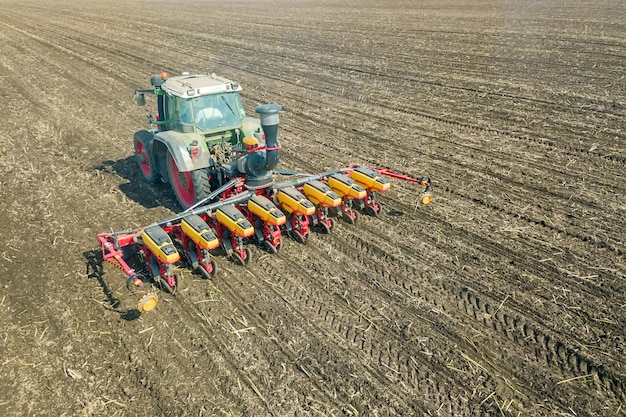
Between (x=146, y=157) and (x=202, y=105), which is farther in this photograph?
(x=146, y=157)

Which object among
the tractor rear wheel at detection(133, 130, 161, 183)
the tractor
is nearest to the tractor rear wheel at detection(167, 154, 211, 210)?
the tractor

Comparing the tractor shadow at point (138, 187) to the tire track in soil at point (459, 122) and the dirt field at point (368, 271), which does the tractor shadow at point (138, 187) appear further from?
the tire track in soil at point (459, 122)

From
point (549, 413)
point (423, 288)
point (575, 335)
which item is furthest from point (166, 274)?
point (575, 335)

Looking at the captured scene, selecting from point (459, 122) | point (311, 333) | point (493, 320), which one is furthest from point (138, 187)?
point (459, 122)

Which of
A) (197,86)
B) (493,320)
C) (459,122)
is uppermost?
(197,86)

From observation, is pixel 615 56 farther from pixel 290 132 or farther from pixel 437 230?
pixel 437 230

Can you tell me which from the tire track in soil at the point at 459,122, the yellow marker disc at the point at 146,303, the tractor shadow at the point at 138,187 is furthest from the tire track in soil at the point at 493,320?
the tire track in soil at the point at 459,122

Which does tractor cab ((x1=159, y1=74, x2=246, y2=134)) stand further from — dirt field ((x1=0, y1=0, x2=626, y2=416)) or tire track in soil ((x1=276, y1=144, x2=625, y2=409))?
tire track in soil ((x1=276, y1=144, x2=625, y2=409))

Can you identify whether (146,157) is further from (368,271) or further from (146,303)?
(368,271)
